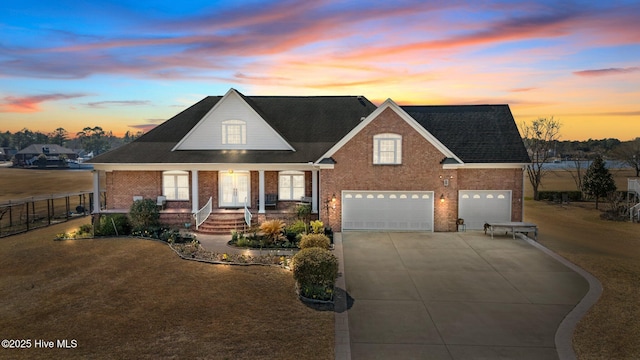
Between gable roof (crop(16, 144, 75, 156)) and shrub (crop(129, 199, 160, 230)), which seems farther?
gable roof (crop(16, 144, 75, 156))

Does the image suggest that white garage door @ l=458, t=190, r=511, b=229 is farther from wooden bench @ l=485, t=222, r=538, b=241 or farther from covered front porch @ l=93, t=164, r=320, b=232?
covered front porch @ l=93, t=164, r=320, b=232

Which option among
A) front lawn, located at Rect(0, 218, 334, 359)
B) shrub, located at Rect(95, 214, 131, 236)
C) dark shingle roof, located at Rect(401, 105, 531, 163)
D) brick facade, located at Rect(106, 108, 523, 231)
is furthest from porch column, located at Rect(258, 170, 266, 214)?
dark shingle roof, located at Rect(401, 105, 531, 163)

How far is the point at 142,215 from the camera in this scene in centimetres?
2294

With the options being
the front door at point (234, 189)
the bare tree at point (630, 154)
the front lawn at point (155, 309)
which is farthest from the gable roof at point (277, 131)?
the bare tree at point (630, 154)

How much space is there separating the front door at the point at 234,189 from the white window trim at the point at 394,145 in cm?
794

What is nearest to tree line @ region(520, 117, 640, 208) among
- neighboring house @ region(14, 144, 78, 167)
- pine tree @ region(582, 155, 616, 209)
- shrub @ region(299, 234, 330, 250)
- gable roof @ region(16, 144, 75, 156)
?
pine tree @ region(582, 155, 616, 209)

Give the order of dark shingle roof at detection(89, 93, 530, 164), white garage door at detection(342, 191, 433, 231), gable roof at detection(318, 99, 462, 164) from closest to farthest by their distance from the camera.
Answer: gable roof at detection(318, 99, 462, 164) → white garage door at detection(342, 191, 433, 231) → dark shingle roof at detection(89, 93, 530, 164)

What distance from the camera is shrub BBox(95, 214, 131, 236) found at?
883 inches

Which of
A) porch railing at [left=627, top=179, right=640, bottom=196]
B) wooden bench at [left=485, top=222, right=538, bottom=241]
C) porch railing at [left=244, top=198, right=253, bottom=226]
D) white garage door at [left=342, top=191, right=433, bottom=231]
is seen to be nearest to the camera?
wooden bench at [left=485, top=222, right=538, bottom=241]

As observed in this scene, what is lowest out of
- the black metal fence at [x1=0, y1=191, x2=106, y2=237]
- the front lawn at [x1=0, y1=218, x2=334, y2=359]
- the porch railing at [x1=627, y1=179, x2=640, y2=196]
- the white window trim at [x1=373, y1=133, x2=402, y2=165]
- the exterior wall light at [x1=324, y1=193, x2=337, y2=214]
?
the front lawn at [x1=0, y1=218, x2=334, y2=359]

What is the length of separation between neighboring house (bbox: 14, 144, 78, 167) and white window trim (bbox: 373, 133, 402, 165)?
335ft

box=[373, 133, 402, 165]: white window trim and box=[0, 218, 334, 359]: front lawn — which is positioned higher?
box=[373, 133, 402, 165]: white window trim

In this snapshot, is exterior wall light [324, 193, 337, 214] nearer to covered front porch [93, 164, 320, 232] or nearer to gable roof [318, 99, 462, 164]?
Answer: covered front porch [93, 164, 320, 232]

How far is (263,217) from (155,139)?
9551 mm
